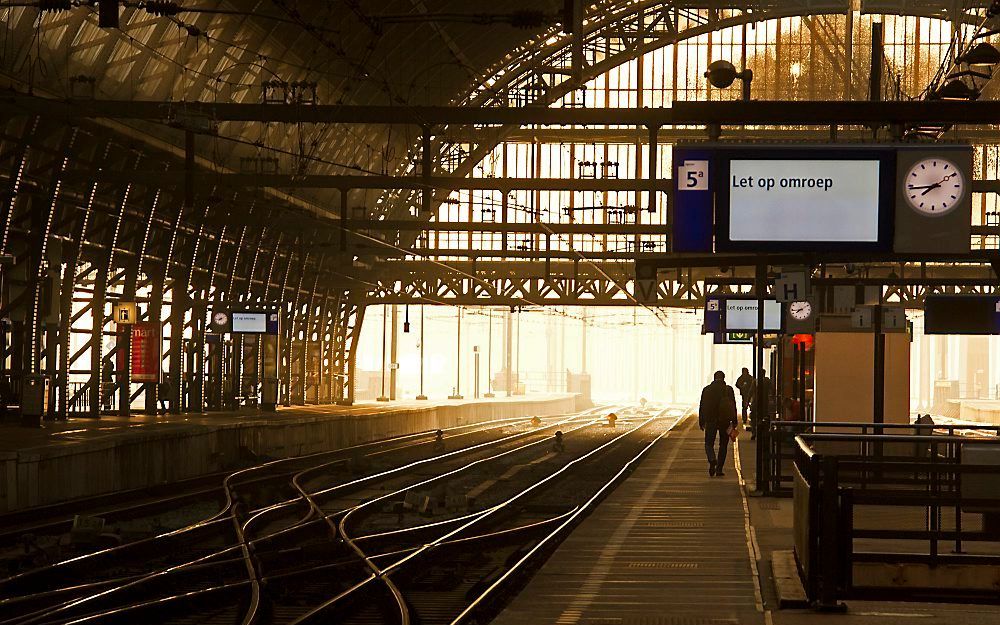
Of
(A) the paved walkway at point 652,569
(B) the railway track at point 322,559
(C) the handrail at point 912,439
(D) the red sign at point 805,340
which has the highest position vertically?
(D) the red sign at point 805,340

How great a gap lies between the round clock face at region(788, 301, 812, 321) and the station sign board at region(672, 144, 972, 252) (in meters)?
15.2

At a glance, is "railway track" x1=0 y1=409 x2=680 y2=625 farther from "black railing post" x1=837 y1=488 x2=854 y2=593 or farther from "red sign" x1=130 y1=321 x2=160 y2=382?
"red sign" x1=130 y1=321 x2=160 y2=382

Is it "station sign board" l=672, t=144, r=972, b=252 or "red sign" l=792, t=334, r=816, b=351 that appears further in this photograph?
"red sign" l=792, t=334, r=816, b=351

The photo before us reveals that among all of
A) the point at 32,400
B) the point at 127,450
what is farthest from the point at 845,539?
the point at 32,400

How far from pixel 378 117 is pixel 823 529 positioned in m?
13.7

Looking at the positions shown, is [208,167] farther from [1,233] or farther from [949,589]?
[949,589]

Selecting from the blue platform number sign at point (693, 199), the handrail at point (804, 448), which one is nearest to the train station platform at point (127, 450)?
the blue platform number sign at point (693, 199)

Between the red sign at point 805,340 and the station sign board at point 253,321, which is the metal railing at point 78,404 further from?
the red sign at point 805,340

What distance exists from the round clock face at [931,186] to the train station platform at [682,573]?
3638 millimetres

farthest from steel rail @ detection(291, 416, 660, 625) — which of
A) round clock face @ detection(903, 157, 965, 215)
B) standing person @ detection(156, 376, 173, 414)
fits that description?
standing person @ detection(156, 376, 173, 414)

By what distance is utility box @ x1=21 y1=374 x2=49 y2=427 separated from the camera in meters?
30.9

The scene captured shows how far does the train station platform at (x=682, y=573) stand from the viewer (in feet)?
35.7

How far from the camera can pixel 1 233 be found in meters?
31.4

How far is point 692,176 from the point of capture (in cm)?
1480
